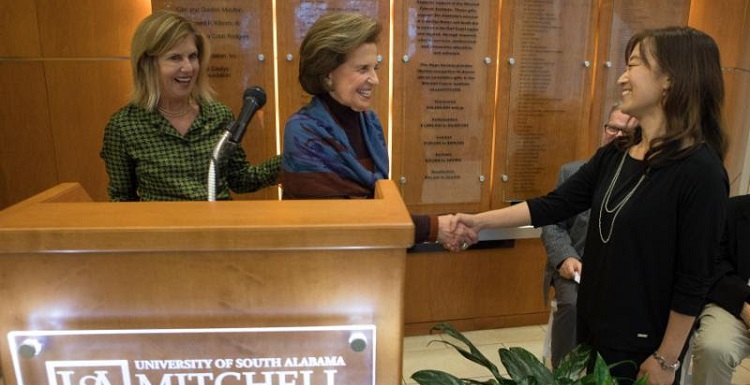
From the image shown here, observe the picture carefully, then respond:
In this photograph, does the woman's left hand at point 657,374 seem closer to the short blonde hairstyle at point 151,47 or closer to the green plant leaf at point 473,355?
the green plant leaf at point 473,355

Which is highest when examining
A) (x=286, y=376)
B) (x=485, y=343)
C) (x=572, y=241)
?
(x=286, y=376)

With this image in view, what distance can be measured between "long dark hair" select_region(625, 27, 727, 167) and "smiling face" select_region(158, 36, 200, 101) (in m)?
1.41

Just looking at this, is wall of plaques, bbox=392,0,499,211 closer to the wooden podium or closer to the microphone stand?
the microphone stand

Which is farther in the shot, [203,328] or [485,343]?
[485,343]

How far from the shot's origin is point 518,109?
A: 2941 mm

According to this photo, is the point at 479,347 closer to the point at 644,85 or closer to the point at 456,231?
the point at 456,231

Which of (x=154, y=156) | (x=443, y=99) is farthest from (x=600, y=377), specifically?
(x=443, y=99)

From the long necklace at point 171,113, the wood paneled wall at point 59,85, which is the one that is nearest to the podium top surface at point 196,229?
the long necklace at point 171,113

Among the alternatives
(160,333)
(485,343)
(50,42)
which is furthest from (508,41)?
(160,333)

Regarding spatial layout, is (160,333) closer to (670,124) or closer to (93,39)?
(670,124)

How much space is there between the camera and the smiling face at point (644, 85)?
4.39 ft

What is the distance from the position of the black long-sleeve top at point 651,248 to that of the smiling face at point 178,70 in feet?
4.50

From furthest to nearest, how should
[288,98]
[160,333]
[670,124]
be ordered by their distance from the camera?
[288,98], [670,124], [160,333]

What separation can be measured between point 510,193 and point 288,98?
55.8 inches
